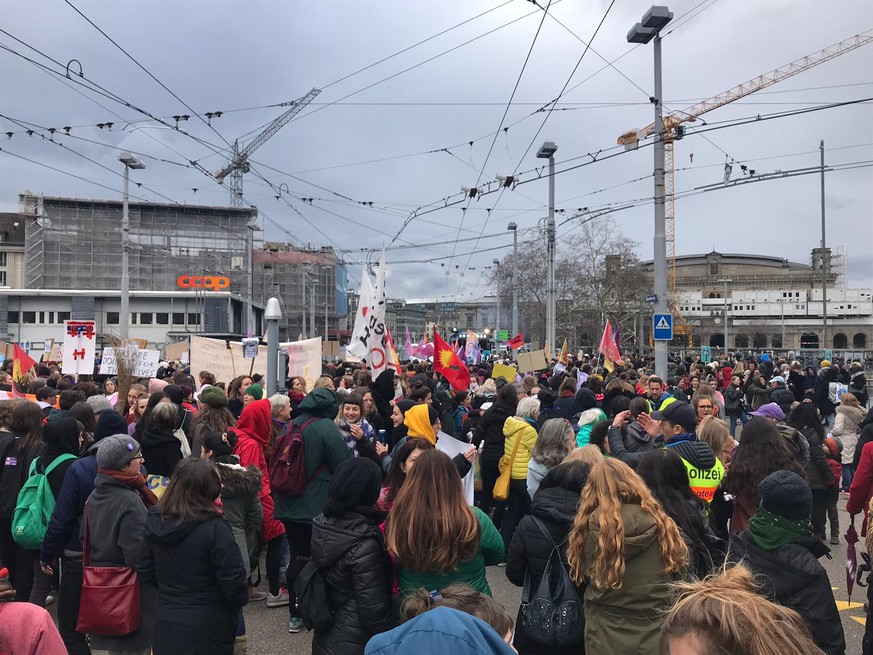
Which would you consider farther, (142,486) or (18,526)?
(18,526)

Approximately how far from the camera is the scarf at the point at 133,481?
3865 mm

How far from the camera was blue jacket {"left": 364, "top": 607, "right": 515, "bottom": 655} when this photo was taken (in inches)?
56.4

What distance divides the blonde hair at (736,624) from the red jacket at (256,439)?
15.4 feet

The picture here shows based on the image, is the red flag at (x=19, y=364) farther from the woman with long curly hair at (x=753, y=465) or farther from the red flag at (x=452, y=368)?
the woman with long curly hair at (x=753, y=465)

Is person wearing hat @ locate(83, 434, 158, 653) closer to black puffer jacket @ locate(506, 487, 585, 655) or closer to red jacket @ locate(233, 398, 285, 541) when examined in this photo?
red jacket @ locate(233, 398, 285, 541)

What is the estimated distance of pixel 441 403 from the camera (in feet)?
29.2

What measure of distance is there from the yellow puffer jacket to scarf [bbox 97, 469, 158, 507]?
3.72 m

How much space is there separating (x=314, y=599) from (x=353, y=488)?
56 centimetres

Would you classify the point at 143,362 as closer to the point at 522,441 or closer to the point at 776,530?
the point at 522,441

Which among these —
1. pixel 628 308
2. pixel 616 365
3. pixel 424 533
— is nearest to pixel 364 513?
pixel 424 533

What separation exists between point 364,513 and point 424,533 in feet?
1.14

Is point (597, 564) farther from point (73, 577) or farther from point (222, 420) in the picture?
point (222, 420)

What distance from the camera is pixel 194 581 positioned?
3400 mm

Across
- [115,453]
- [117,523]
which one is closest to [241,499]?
[117,523]
